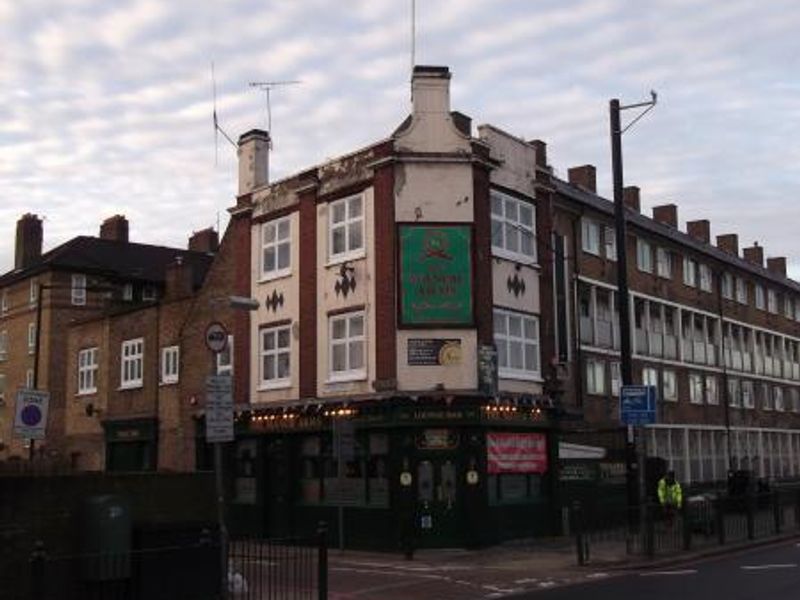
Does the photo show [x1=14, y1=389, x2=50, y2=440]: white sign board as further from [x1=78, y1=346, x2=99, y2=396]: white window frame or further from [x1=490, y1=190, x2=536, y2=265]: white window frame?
[x1=78, y1=346, x2=99, y2=396]: white window frame

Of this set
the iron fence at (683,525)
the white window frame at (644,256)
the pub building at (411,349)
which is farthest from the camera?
the white window frame at (644,256)

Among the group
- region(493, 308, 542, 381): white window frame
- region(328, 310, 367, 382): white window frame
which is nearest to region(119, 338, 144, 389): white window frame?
region(328, 310, 367, 382): white window frame

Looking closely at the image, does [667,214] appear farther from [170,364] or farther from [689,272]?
[170,364]

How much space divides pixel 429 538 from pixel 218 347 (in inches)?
484

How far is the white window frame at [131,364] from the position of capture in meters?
35.9

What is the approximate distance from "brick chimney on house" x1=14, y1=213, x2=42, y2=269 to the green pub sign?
125 feet

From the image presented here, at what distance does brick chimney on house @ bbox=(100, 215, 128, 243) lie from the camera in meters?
62.0

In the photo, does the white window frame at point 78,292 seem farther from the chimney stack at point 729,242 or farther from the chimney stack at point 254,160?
the chimney stack at point 729,242

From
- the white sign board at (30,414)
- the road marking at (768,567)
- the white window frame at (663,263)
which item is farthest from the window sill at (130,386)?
the road marking at (768,567)

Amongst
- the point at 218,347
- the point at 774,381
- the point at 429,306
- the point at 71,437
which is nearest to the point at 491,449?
the point at 429,306

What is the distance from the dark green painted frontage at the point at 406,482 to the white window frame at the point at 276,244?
424 cm

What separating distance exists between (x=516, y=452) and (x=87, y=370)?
19416 millimetres

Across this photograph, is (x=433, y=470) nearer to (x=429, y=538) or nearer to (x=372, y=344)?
(x=429, y=538)

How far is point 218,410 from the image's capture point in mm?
13156
